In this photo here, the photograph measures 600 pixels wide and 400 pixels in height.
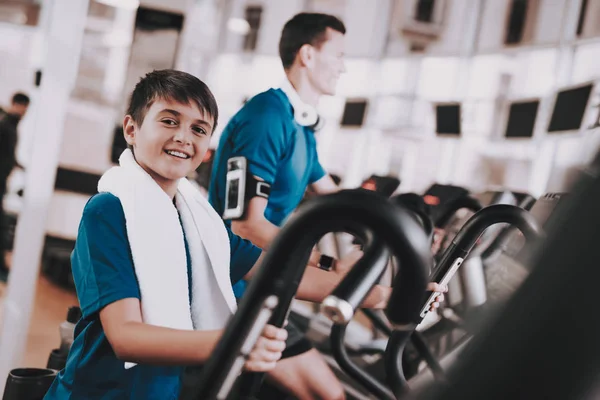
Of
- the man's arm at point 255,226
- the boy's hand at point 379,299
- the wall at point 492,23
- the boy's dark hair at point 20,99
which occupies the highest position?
the wall at point 492,23

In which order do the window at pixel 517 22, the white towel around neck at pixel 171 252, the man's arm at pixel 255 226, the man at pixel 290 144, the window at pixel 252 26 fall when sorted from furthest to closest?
the window at pixel 252 26, the window at pixel 517 22, the man at pixel 290 144, the man's arm at pixel 255 226, the white towel around neck at pixel 171 252

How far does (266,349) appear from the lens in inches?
30.3

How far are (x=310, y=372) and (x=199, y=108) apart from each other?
0.91 m

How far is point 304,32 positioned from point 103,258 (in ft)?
4.04

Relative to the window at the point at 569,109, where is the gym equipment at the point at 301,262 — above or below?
below

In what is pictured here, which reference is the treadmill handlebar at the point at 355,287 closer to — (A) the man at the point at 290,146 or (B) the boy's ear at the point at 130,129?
(B) the boy's ear at the point at 130,129

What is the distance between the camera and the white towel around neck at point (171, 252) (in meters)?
1.05

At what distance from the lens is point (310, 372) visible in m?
1.81

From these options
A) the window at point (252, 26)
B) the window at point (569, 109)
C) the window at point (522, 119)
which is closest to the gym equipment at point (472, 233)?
the window at point (569, 109)

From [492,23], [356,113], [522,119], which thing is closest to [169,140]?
[522,119]

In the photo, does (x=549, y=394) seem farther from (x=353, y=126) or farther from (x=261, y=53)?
(x=261, y=53)

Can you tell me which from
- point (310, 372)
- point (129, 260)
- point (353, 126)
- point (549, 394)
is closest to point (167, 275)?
point (129, 260)

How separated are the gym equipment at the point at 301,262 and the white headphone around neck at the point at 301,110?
1257 millimetres

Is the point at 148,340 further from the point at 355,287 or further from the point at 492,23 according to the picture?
the point at 492,23
